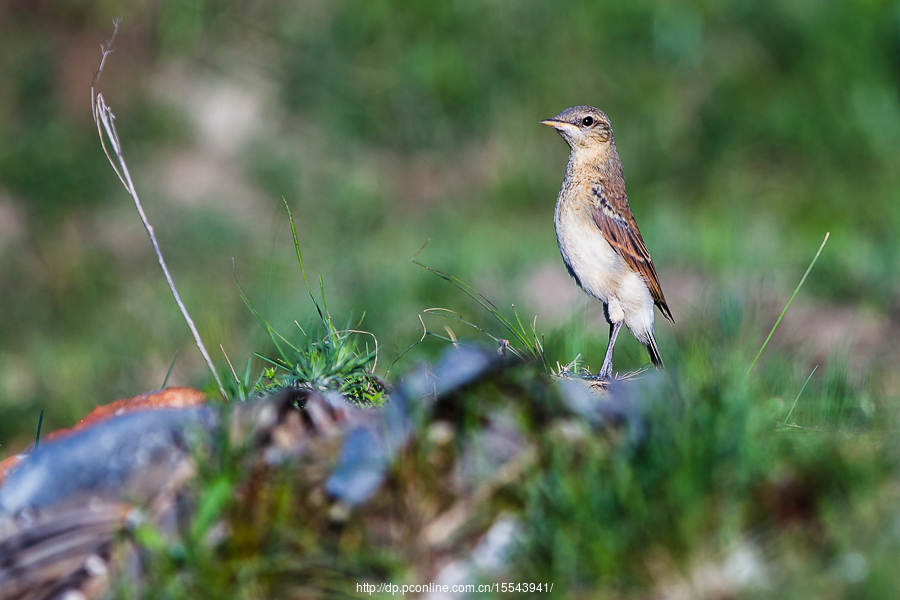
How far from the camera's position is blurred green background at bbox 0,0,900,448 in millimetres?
10438

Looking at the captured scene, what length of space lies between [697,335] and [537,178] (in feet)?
28.4

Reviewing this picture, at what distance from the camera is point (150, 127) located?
1236cm

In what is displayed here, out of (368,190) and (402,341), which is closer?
(402,341)

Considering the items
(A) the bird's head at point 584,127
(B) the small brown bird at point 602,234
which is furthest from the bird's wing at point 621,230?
(A) the bird's head at point 584,127

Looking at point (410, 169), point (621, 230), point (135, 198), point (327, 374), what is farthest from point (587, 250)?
point (410, 169)

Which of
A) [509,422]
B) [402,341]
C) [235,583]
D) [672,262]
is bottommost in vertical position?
[672,262]

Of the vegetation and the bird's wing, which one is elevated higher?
the bird's wing

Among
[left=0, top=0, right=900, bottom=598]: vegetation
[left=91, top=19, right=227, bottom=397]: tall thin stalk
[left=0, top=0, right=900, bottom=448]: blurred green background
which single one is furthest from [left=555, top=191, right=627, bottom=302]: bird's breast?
[left=0, top=0, right=900, bottom=448]: blurred green background

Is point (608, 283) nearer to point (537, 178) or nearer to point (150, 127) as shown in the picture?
point (537, 178)

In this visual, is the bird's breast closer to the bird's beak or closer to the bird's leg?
the bird's leg

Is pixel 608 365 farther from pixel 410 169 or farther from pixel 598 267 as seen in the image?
pixel 410 169

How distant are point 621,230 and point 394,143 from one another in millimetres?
8237

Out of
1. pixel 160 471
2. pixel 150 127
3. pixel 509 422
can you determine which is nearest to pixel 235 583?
pixel 160 471

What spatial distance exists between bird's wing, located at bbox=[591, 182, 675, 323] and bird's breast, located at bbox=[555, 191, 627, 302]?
1.5 inches
